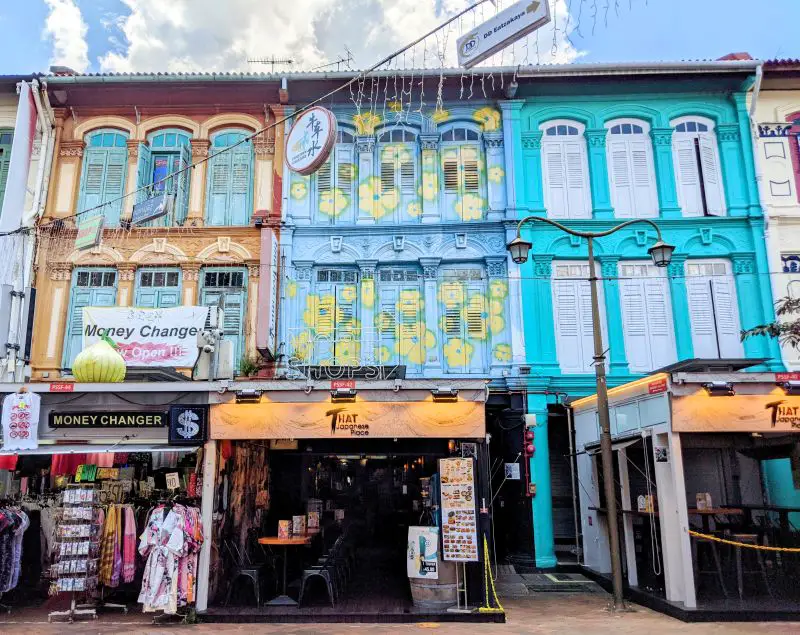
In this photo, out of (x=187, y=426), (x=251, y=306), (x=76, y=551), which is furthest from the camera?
(x=251, y=306)

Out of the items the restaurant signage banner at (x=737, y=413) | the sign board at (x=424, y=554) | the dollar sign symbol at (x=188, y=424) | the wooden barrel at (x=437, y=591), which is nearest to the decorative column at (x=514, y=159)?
the restaurant signage banner at (x=737, y=413)

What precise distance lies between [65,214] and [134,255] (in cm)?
207

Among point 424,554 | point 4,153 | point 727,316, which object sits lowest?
point 424,554

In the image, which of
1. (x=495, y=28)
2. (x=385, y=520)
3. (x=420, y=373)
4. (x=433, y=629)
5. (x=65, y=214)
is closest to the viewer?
(x=495, y=28)

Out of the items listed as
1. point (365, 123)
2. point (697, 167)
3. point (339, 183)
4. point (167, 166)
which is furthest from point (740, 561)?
point (167, 166)

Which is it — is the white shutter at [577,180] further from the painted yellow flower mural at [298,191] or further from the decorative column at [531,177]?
the painted yellow flower mural at [298,191]

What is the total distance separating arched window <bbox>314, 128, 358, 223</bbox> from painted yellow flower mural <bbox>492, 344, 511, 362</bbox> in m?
4.61

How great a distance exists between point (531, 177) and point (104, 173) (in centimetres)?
1045

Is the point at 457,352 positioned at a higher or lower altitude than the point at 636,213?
lower

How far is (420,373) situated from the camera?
15125mm

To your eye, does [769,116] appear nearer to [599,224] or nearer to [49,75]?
[599,224]

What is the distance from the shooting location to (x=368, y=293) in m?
15.6

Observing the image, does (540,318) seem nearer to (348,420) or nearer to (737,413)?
(737,413)

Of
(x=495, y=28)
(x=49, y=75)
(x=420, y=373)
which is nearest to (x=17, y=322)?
(x=49, y=75)
